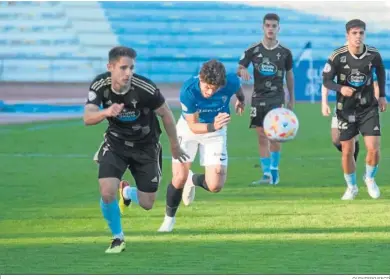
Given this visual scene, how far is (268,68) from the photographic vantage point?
15.3m

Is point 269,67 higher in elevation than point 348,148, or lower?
higher

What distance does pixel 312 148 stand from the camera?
20203mm

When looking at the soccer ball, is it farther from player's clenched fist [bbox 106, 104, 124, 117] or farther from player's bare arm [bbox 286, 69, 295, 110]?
player's clenched fist [bbox 106, 104, 124, 117]

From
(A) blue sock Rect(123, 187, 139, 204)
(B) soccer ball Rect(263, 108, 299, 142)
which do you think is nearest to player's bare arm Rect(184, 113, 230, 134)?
(A) blue sock Rect(123, 187, 139, 204)

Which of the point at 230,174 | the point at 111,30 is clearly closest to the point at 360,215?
the point at 230,174

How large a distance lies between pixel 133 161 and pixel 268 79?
5.47m

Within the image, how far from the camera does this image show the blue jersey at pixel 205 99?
11.2 m

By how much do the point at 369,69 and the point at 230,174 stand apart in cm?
355

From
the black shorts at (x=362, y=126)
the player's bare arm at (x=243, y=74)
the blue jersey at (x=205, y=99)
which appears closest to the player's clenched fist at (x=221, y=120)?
the blue jersey at (x=205, y=99)

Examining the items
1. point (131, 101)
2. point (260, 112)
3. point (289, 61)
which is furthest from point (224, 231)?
point (289, 61)

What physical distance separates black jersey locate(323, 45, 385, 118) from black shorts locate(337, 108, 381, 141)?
0.07 metres

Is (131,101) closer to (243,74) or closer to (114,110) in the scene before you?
(114,110)

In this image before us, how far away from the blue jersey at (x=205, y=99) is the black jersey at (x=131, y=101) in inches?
50.1

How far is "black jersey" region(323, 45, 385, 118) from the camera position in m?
13.0
